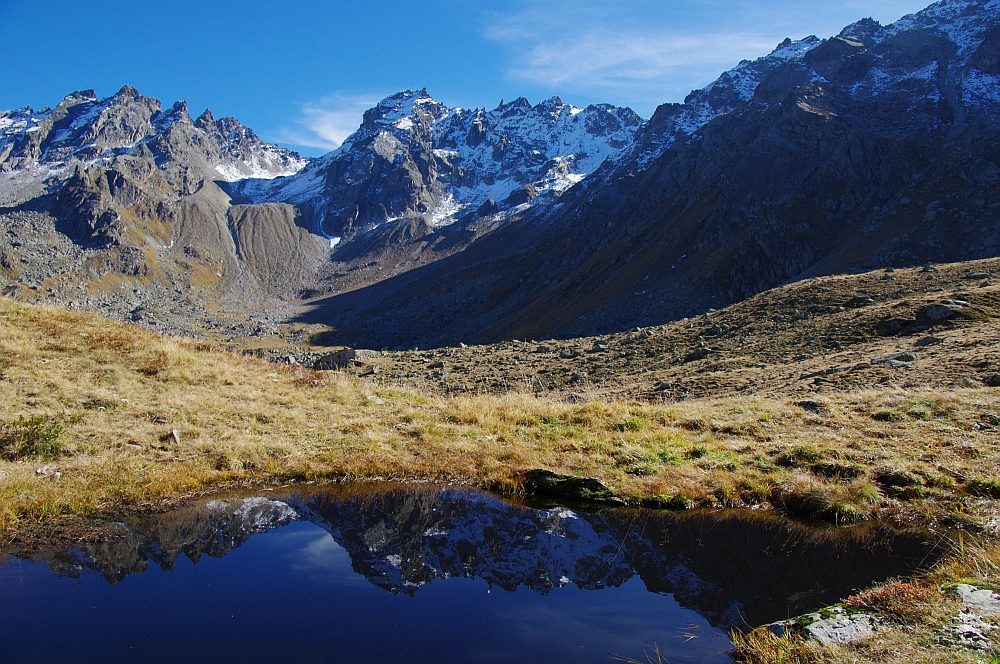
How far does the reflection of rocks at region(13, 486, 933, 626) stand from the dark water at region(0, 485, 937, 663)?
0.09ft

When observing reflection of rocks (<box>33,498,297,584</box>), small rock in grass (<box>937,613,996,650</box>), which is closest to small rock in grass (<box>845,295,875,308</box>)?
small rock in grass (<box>937,613,996,650</box>)

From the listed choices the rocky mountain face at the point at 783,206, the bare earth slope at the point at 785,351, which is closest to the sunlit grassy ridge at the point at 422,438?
the bare earth slope at the point at 785,351

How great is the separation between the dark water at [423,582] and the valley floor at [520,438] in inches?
33.5

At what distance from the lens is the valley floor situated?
8.22 m

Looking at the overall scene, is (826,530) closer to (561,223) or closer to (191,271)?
(561,223)

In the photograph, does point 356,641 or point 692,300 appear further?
point 692,300

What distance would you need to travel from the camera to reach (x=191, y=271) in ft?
649

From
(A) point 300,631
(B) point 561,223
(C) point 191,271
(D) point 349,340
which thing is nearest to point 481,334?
(D) point 349,340

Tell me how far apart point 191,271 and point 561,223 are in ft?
443

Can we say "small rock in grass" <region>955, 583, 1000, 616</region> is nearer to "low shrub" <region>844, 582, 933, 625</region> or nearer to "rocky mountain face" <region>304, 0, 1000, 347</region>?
"low shrub" <region>844, 582, 933, 625</region>

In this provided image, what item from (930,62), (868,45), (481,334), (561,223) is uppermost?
(868,45)

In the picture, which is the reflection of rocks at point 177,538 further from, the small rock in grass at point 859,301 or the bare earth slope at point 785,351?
the small rock in grass at point 859,301

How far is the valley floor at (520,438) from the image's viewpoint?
27.0 ft

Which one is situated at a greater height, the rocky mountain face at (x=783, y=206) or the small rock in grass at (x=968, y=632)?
the rocky mountain face at (x=783, y=206)
